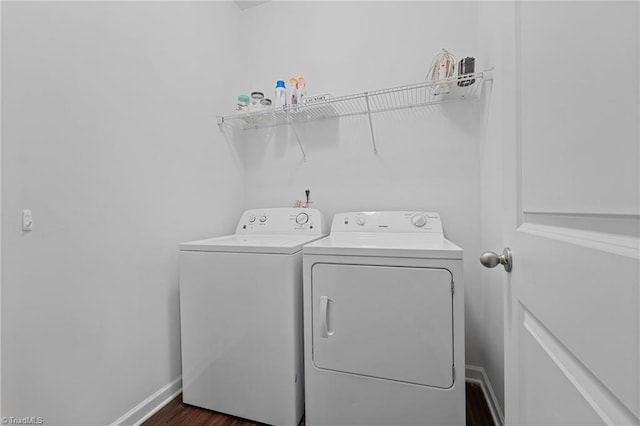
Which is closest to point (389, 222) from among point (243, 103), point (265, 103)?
point (265, 103)

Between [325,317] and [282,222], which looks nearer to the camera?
[325,317]

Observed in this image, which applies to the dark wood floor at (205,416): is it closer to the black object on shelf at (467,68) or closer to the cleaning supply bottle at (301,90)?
the black object on shelf at (467,68)

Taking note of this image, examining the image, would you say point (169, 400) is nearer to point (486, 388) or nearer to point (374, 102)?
point (486, 388)

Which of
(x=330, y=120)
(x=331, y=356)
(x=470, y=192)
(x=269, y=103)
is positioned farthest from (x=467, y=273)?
(x=269, y=103)

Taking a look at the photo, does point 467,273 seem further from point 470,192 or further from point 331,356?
point 331,356

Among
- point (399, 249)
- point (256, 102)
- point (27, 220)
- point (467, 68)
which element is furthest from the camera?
point (256, 102)

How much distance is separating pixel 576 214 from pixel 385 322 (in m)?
0.87

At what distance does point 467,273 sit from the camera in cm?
171

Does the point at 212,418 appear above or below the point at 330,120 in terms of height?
below

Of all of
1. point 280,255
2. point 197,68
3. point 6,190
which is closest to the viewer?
point 6,190

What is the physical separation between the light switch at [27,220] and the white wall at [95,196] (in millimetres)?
17

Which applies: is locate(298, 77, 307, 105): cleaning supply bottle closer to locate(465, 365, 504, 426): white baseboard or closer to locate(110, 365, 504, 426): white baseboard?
locate(110, 365, 504, 426): white baseboard

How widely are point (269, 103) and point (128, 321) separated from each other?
1.62 metres

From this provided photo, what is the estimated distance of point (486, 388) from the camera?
5.04 feet
